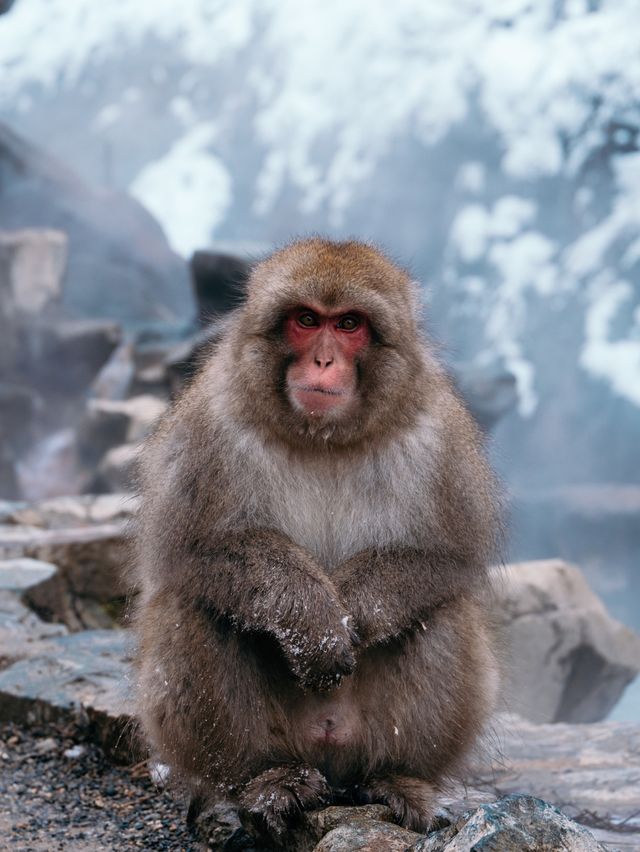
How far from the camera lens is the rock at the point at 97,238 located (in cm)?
2089

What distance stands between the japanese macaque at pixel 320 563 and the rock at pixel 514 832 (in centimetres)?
57

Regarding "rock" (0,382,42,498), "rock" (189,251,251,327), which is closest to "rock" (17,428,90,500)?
"rock" (0,382,42,498)

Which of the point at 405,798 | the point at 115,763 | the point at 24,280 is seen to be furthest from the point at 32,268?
the point at 405,798

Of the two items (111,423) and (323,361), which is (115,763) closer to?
(323,361)

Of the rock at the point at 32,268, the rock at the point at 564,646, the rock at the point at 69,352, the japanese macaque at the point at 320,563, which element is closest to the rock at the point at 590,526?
the rock at the point at 564,646

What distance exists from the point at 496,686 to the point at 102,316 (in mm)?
19946

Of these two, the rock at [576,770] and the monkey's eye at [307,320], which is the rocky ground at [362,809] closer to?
the rock at [576,770]

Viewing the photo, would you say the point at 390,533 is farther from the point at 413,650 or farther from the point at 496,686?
the point at 496,686

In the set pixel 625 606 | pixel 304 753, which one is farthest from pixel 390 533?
pixel 625 606

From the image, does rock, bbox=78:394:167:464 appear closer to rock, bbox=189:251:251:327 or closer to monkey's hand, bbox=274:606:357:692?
rock, bbox=189:251:251:327

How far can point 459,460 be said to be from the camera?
2477mm

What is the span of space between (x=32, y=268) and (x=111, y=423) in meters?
3.09

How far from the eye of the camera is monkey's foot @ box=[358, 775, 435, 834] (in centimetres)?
224

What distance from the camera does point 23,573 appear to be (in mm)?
4648
